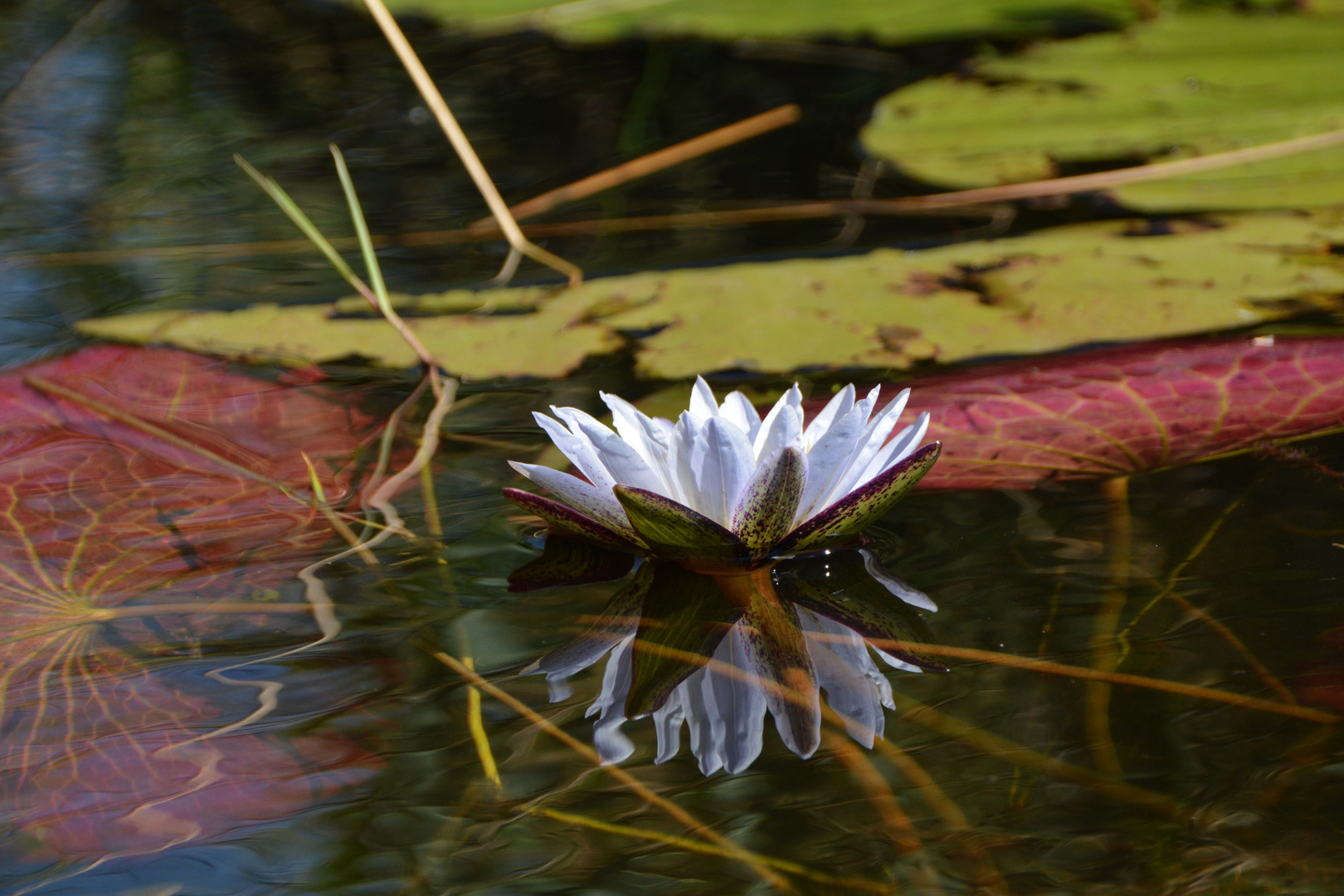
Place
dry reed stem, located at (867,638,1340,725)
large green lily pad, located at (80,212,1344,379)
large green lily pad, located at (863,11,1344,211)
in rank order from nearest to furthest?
dry reed stem, located at (867,638,1340,725) < large green lily pad, located at (80,212,1344,379) < large green lily pad, located at (863,11,1344,211)

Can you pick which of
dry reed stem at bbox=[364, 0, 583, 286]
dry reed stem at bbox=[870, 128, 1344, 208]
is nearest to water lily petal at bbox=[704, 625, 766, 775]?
dry reed stem at bbox=[364, 0, 583, 286]

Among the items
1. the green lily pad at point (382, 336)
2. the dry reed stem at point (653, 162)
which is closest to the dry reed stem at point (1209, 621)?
the green lily pad at point (382, 336)

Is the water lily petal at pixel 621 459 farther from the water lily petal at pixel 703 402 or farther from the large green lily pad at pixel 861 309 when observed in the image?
the large green lily pad at pixel 861 309

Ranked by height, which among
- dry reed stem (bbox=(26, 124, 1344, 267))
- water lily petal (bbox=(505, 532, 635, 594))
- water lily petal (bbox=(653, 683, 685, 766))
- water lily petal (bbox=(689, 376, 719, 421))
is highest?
water lily petal (bbox=(689, 376, 719, 421))

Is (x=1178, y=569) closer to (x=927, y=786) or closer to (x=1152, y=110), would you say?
(x=927, y=786)

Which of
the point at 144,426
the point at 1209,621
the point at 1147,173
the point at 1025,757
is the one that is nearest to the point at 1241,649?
the point at 1209,621

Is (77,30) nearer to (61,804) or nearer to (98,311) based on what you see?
(98,311)

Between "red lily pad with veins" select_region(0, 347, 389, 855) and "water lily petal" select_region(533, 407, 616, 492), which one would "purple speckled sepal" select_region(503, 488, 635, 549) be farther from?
"red lily pad with veins" select_region(0, 347, 389, 855)
